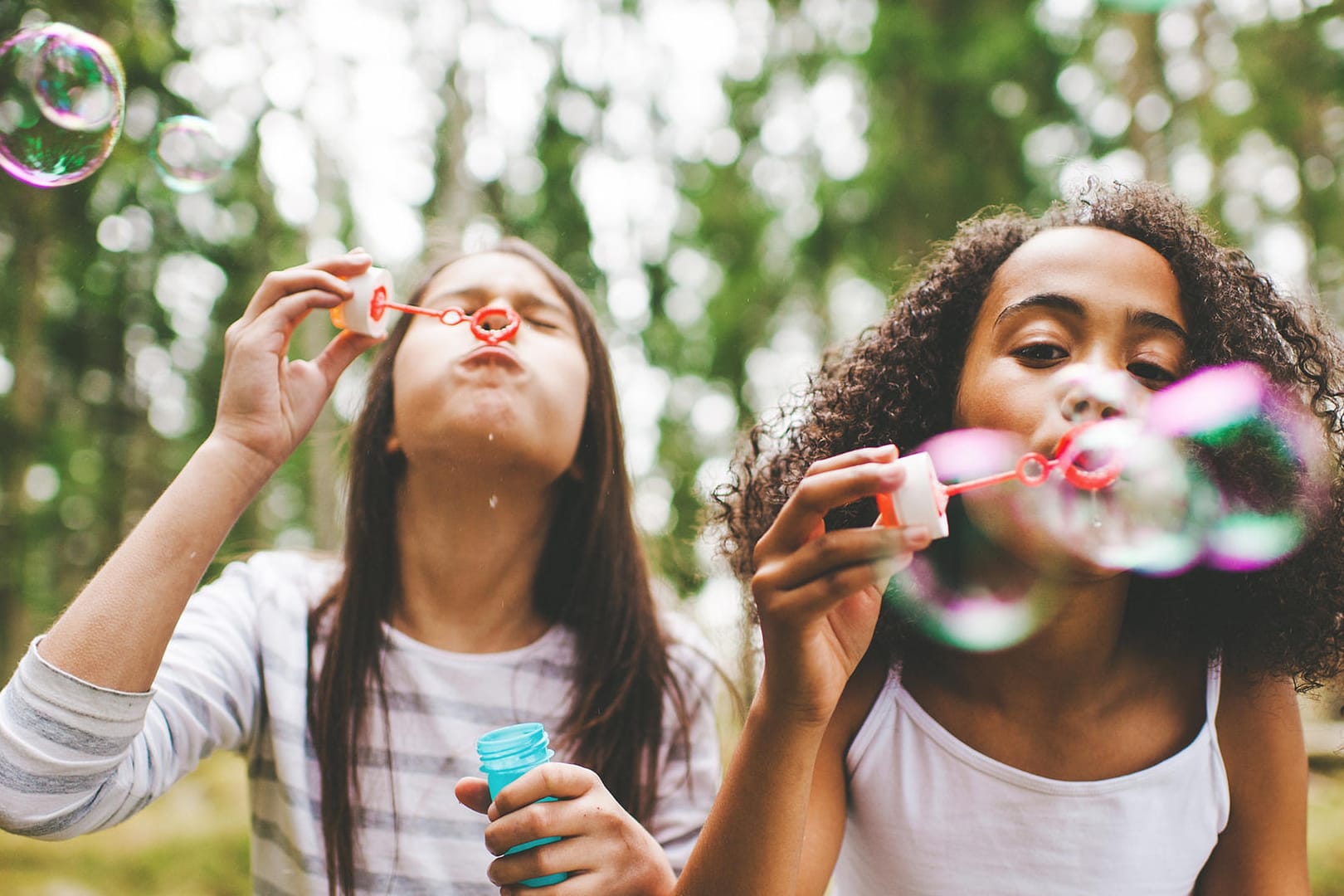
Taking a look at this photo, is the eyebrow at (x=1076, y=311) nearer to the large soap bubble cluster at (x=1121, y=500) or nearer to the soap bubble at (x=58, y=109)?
the large soap bubble cluster at (x=1121, y=500)

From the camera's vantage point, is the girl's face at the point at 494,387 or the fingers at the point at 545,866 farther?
the girl's face at the point at 494,387

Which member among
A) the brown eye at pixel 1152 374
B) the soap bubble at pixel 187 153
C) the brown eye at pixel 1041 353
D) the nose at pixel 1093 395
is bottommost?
the nose at pixel 1093 395

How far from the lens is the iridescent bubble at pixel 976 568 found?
1.18m

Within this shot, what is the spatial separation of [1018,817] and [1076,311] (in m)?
0.72

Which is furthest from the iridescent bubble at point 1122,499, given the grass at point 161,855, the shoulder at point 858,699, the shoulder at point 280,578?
the grass at point 161,855

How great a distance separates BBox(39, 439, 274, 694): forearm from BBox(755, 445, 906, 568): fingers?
2.54ft

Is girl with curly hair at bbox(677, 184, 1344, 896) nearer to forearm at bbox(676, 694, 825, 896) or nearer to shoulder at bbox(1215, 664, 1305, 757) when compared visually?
shoulder at bbox(1215, 664, 1305, 757)

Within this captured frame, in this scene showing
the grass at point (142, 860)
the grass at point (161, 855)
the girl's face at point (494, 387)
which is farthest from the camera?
the grass at point (142, 860)

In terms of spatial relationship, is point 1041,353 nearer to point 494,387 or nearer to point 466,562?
point 494,387

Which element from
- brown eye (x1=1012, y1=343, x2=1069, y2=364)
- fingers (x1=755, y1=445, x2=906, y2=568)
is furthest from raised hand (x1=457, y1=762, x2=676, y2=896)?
brown eye (x1=1012, y1=343, x2=1069, y2=364)

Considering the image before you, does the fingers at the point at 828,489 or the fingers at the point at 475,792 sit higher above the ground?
the fingers at the point at 828,489

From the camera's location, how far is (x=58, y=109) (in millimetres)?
1872

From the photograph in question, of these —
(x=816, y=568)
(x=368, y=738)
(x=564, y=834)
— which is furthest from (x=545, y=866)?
(x=368, y=738)

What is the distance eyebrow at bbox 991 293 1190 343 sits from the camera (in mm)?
1176
